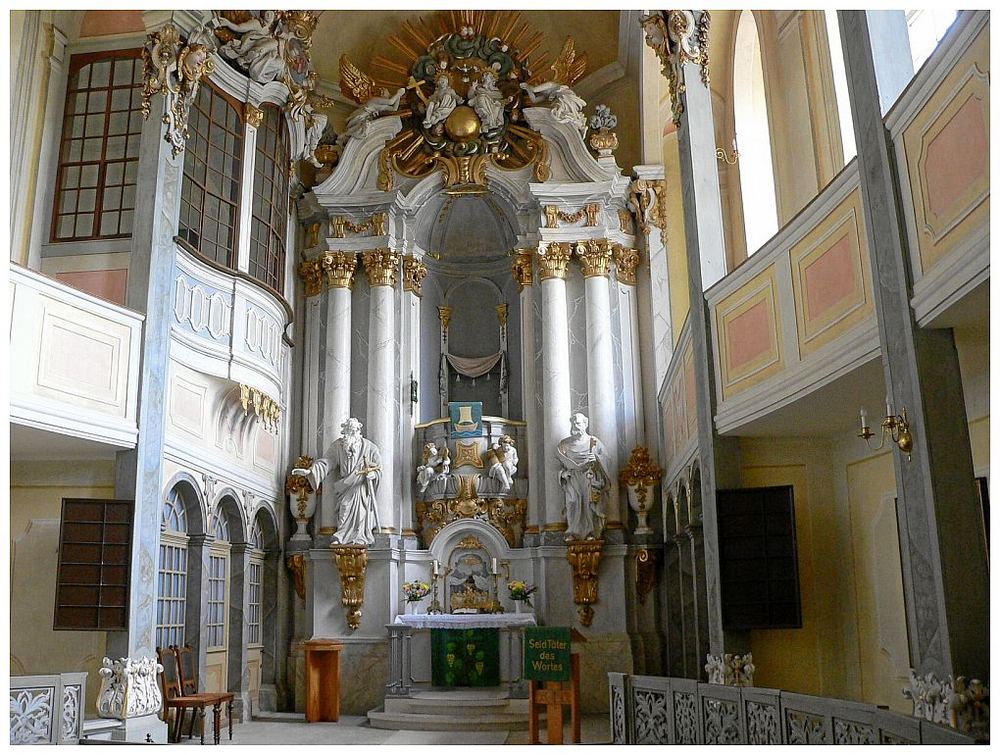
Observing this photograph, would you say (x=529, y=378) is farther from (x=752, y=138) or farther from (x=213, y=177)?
(x=213, y=177)

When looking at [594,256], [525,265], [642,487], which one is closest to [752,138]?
[594,256]

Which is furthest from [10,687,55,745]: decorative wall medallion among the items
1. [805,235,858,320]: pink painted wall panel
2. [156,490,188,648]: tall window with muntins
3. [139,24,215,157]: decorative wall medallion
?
[805,235,858,320]: pink painted wall panel

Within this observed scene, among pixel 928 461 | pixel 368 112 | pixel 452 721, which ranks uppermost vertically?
pixel 368 112

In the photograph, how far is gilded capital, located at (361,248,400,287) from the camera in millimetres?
15906

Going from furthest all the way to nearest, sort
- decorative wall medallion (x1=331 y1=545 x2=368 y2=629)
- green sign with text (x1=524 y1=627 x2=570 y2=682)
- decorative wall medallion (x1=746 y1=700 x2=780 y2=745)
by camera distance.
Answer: decorative wall medallion (x1=331 y1=545 x2=368 y2=629)
green sign with text (x1=524 y1=627 x2=570 y2=682)
decorative wall medallion (x1=746 y1=700 x2=780 y2=745)

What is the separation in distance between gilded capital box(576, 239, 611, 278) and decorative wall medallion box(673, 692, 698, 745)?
8.58 m

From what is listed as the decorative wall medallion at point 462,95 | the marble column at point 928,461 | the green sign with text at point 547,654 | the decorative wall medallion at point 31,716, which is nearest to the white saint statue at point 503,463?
the decorative wall medallion at point 462,95

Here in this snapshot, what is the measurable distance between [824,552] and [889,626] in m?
1.05

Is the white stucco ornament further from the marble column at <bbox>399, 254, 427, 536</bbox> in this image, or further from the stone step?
the marble column at <bbox>399, 254, 427, 536</bbox>

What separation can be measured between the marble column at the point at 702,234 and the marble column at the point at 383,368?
601cm

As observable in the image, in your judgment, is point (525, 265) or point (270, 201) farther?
point (525, 265)

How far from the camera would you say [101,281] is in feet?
36.5

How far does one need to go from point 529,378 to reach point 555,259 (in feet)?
6.32

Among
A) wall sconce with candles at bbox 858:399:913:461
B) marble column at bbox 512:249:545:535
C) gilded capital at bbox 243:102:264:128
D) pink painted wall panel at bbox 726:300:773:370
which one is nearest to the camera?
wall sconce with candles at bbox 858:399:913:461
